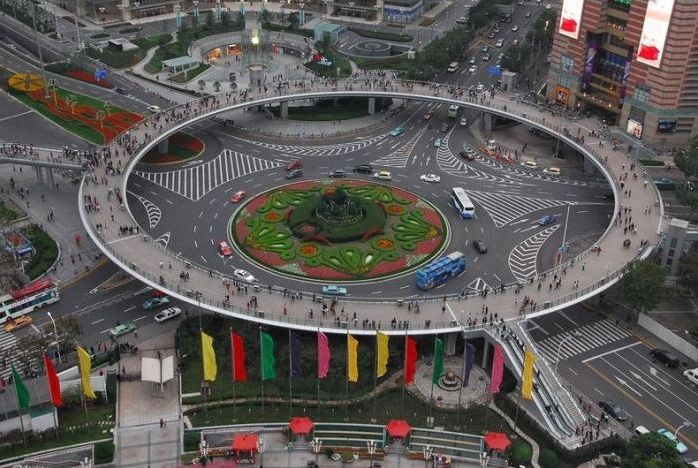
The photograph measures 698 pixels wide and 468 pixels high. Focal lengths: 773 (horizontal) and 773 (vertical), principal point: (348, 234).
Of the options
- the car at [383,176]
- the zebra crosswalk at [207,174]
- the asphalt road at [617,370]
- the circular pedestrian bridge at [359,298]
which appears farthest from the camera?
the car at [383,176]

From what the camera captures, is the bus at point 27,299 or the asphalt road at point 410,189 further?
the asphalt road at point 410,189

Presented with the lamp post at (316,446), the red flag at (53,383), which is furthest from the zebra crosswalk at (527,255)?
the red flag at (53,383)

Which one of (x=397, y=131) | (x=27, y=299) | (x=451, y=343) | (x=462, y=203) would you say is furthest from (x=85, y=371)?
Result: (x=397, y=131)

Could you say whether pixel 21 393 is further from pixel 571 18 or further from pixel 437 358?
pixel 571 18

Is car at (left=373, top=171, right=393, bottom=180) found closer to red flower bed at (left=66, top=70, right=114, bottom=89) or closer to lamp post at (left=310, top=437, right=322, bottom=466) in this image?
lamp post at (left=310, top=437, right=322, bottom=466)

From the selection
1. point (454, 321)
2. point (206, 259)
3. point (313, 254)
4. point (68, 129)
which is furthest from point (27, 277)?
point (454, 321)

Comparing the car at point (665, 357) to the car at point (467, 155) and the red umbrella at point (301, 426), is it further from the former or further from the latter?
the car at point (467, 155)
